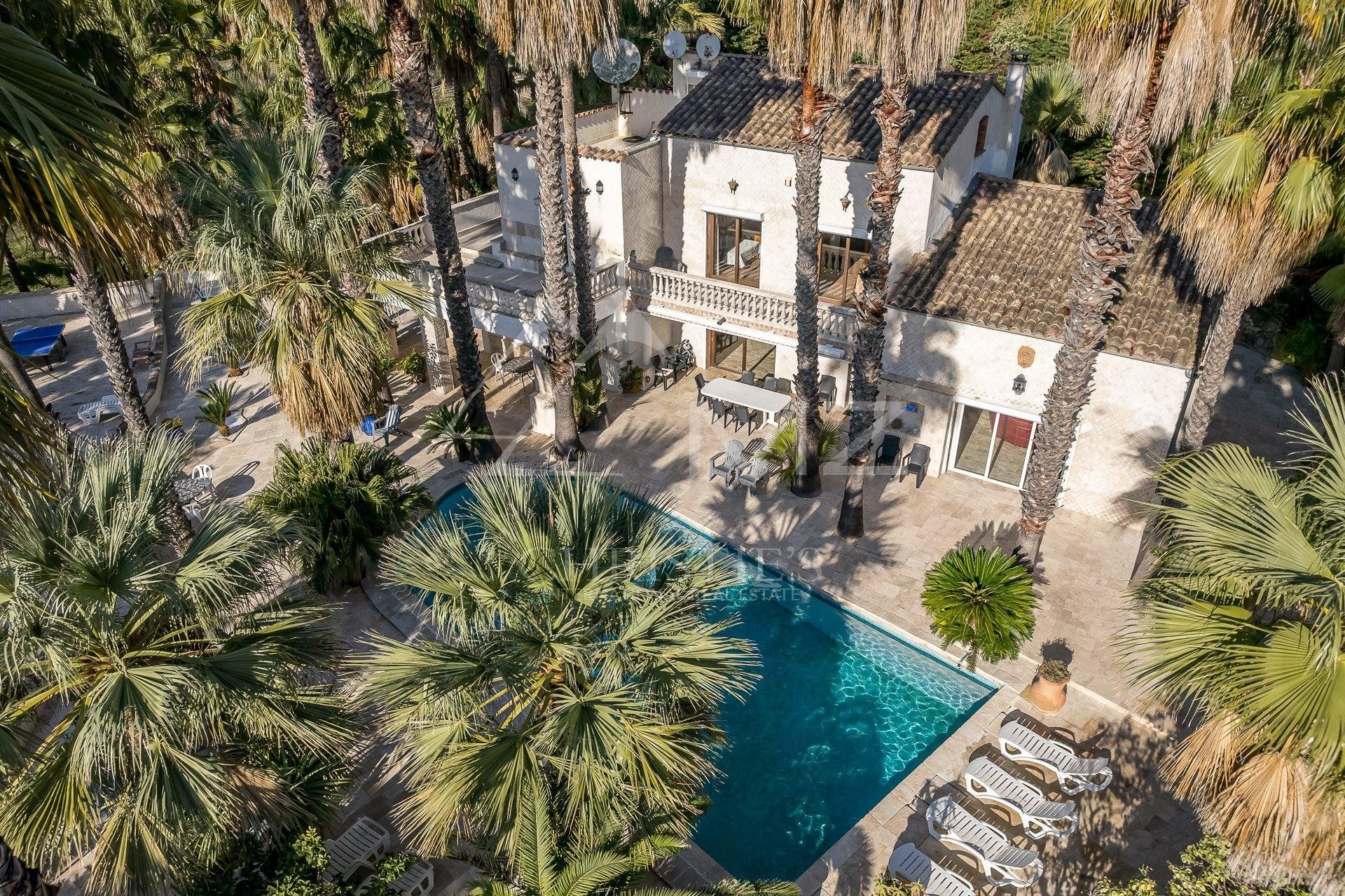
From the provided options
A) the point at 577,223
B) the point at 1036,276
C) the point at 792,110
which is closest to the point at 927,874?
the point at 1036,276

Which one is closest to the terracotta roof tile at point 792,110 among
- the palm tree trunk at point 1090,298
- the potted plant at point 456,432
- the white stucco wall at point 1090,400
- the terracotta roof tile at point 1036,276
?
the terracotta roof tile at point 1036,276

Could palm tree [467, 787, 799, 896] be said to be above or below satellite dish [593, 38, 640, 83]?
below

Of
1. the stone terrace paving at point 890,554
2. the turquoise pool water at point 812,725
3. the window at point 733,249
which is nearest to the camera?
the stone terrace paving at point 890,554

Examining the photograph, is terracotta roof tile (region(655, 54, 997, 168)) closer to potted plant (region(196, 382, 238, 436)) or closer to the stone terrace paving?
the stone terrace paving

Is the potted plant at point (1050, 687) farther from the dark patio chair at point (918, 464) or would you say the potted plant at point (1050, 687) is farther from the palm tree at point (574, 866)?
the palm tree at point (574, 866)

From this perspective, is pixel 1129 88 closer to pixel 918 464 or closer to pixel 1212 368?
pixel 1212 368

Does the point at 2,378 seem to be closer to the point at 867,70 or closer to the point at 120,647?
the point at 120,647

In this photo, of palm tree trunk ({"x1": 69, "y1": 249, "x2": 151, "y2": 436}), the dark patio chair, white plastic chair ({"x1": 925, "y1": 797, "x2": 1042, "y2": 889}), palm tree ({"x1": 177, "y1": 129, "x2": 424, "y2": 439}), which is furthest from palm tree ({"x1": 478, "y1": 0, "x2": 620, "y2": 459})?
white plastic chair ({"x1": 925, "y1": 797, "x2": 1042, "y2": 889})
